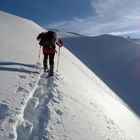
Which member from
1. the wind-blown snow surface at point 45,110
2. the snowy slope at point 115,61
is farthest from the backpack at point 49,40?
the snowy slope at point 115,61

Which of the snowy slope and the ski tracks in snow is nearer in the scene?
the ski tracks in snow

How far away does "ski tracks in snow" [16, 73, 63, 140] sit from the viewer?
24.1 ft

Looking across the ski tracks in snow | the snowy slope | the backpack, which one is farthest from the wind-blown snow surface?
the snowy slope

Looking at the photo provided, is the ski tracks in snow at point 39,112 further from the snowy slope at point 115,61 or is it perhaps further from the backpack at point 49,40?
the snowy slope at point 115,61

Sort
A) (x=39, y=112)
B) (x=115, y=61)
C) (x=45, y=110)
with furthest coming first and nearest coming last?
(x=115, y=61), (x=45, y=110), (x=39, y=112)

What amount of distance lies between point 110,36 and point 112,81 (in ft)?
83.0

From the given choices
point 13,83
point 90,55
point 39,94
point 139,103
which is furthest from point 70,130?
point 90,55

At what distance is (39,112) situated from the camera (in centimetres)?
853

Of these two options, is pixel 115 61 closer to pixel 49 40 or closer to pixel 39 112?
pixel 49 40

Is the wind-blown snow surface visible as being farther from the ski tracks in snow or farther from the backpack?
the backpack

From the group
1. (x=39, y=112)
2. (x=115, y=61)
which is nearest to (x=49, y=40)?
(x=39, y=112)

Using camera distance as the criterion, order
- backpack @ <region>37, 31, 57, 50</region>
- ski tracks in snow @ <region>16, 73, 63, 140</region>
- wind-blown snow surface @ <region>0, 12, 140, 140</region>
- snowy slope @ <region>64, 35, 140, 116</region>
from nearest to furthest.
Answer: ski tracks in snow @ <region>16, 73, 63, 140</region>, wind-blown snow surface @ <region>0, 12, 140, 140</region>, backpack @ <region>37, 31, 57, 50</region>, snowy slope @ <region>64, 35, 140, 116</region>

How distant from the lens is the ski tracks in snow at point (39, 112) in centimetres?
734

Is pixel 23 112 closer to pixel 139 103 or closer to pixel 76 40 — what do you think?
pixel 139 103
